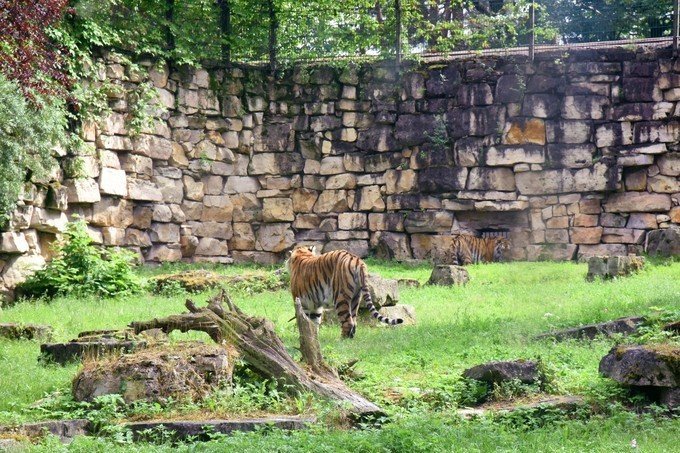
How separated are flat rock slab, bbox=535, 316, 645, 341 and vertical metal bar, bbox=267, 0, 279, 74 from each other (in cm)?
1323

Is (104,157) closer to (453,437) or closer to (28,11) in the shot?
(28,11)

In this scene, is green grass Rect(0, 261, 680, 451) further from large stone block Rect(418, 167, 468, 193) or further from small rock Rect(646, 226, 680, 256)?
large stone block Rect(418, 167, 468, 193)

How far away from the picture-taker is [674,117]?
69.3 ft

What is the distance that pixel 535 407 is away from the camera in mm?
8258

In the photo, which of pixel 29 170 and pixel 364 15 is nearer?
pixel 29 170

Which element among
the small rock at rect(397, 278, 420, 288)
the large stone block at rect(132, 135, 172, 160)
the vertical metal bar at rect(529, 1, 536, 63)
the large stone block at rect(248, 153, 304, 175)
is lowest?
the small rock at rect(397, 278, 420, 288)

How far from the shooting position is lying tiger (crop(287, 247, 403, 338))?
1384cm

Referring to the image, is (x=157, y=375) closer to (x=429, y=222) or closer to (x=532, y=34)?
(x=429, y=222)

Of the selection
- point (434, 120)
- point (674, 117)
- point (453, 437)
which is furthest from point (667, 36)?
point (453, 437)

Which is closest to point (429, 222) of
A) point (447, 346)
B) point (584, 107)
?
point (584, 107)

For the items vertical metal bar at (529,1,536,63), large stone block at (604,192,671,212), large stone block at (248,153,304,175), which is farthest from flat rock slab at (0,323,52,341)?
vertical metal bar at (529,1,536,63)

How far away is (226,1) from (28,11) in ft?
41.8

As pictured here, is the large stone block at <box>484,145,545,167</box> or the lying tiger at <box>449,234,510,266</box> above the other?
the large stone block at <box>484,145,545,167</box>

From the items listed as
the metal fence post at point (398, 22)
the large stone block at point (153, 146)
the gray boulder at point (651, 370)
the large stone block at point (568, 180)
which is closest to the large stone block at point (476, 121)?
the large stone block at point (568, 180)
